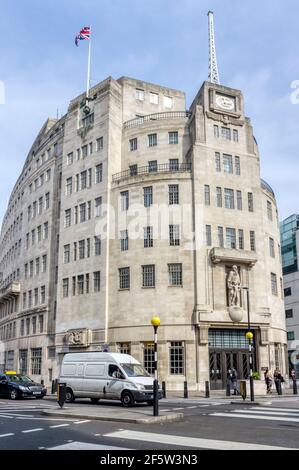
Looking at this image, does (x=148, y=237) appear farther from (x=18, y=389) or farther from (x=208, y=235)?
(x=18, y=389)

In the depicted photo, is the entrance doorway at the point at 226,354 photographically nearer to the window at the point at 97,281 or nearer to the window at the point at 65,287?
the window at the point at 97,281

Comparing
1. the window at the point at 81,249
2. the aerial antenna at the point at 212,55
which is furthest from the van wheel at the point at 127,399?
the aerial antenna at the point at 212,55

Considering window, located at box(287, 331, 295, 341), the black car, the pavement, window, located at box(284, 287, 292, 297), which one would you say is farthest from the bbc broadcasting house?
window, located at box(284, 287, 292, 297)

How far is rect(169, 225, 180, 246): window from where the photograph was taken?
37.0 metres

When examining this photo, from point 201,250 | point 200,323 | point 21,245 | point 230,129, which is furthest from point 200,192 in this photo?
point 21,245

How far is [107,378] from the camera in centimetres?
2138

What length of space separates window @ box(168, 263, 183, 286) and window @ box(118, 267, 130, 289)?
11.7ft

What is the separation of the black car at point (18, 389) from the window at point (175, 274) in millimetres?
13465

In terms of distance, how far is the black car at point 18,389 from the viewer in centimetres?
2566

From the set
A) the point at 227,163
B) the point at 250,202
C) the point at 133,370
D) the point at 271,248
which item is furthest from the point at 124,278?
the point at 133,370

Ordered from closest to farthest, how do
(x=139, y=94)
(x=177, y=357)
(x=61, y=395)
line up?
(x=61, y=395) → (x=177, y=357) → (x=139, y=94)

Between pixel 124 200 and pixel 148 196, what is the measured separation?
2244 mm

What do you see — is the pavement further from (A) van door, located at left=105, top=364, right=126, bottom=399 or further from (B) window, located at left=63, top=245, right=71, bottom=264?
(B) window, located at left=63, top=245, right=71, bottom=264
